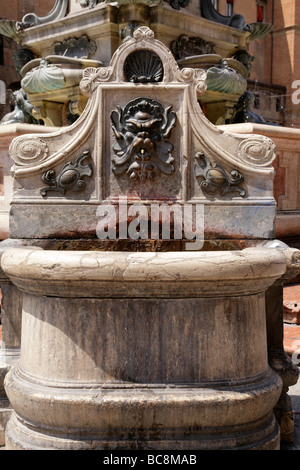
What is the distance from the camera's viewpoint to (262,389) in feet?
8.21

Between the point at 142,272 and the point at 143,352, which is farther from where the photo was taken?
the point at 143,352

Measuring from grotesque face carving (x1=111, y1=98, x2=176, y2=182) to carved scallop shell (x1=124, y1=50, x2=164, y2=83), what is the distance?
0.11 m

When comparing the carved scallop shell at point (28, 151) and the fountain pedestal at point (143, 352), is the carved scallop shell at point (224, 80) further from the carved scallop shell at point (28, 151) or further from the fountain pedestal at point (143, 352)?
the fountain pedestal at point (143, 352)

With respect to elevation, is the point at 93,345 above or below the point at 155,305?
below

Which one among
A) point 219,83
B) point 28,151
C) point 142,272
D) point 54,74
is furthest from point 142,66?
point 219,83

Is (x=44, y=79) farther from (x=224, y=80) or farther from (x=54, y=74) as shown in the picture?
(x=224, y=80)

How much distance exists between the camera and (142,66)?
2934 mm

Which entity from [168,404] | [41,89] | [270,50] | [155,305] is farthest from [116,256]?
[270,50]

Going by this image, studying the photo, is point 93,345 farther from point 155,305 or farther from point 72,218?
point 72,218

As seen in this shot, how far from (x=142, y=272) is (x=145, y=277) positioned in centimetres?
2

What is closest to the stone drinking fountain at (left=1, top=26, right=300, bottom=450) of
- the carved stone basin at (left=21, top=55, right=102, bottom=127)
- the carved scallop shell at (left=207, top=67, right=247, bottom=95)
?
the carved stone basin at (left=21, top=55, right=102, bottom=127)

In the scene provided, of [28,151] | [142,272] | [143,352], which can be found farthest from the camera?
[28,151]

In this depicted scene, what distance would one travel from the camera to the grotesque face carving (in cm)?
292
